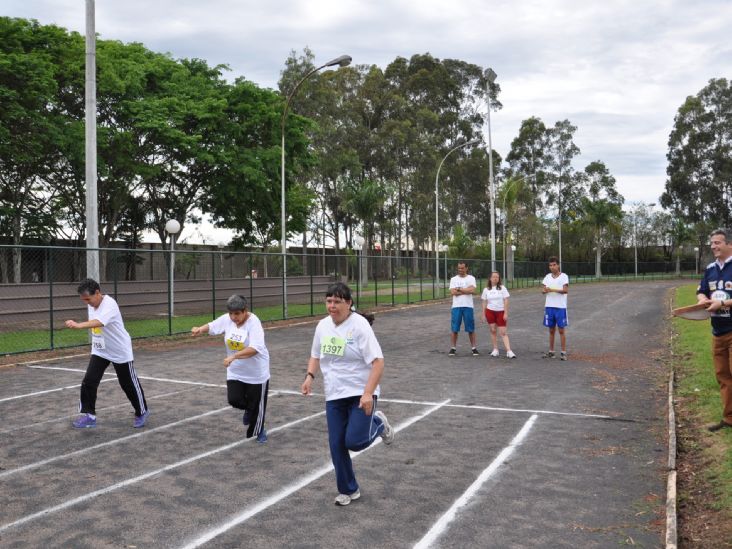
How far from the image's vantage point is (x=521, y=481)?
5605 mm

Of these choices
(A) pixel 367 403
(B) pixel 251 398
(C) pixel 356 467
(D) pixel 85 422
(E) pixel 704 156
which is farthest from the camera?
→ (E) pixel 704 156

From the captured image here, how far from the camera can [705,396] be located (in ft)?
28.5

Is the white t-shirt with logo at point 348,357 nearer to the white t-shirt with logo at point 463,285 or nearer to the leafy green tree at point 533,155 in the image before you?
the white t-shirt with logo at point 463,285

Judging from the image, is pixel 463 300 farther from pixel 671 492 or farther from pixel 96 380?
pixel 671 492

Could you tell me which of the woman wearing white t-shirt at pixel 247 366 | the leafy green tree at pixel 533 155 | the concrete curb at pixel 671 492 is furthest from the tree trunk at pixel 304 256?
the leafy green tree at pixel 533 155

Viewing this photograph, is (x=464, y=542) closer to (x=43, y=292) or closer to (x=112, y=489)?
(x=112, y=489)

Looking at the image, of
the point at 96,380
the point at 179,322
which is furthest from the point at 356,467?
the point at 179,322

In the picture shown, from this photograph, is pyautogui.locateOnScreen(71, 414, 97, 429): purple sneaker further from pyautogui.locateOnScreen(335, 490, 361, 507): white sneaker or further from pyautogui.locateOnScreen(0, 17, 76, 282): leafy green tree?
pyautogui.locateOnScreen(0, 17, 76, 282): leafy green tree

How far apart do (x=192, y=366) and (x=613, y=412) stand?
7581 mm

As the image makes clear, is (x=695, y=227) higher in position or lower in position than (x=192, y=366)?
higher

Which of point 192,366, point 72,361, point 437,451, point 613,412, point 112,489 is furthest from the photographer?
point 72,361

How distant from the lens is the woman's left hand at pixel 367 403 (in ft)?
15.4

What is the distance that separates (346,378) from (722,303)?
13.2ft

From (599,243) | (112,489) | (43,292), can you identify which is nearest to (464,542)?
(112,489)
